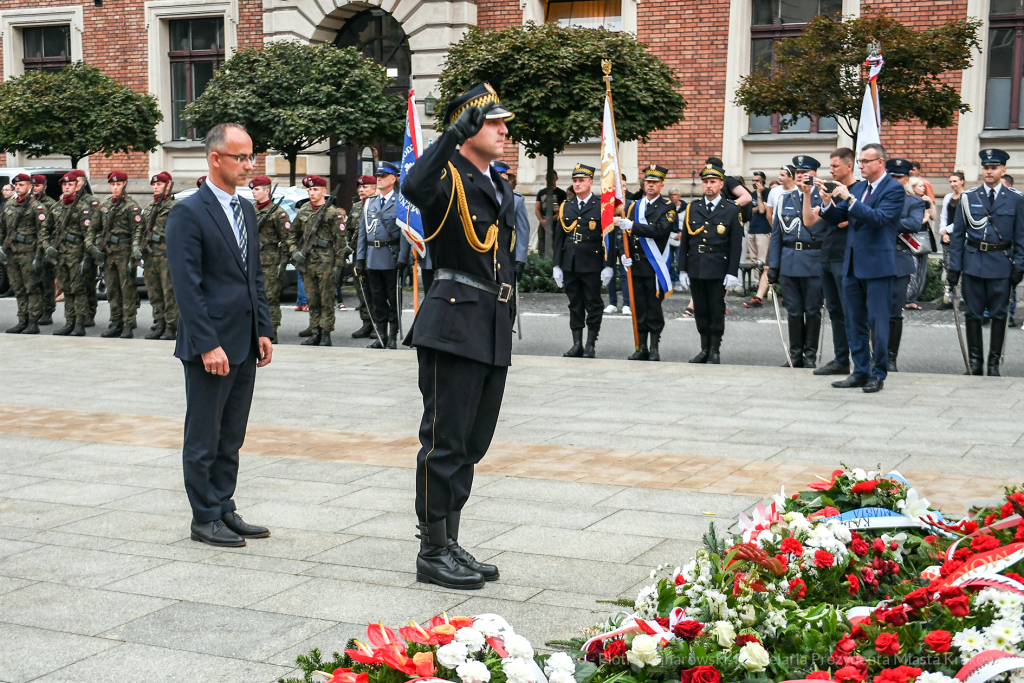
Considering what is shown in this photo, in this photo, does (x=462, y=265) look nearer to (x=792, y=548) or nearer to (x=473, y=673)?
(x=792, y=548)

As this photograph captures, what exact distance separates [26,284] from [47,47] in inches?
600

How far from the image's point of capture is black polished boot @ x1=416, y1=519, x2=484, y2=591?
4590mm

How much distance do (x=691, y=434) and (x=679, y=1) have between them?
15.7m

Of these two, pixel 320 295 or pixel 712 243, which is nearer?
pixel 712 243

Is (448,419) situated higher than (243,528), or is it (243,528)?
(448,419)

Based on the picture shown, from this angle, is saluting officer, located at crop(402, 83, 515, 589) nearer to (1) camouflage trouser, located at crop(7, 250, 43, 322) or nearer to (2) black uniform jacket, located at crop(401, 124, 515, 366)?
(2) black uniform jacket, located at crop(401, 124, 515, 366)

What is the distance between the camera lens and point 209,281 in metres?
5.36

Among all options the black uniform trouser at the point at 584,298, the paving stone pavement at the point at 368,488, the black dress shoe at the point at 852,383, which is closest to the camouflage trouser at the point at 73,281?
the paving stone pavement at the point at 368,488

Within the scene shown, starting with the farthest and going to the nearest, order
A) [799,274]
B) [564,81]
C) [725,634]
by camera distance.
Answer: [564,81] < [799,274] < [725,634]

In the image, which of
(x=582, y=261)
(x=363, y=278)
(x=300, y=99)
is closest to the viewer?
(x=582, y=261)

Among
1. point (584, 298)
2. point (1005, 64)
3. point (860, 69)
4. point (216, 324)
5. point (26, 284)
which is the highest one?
point (1005, 64)

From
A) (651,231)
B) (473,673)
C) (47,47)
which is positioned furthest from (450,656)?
(47,47)

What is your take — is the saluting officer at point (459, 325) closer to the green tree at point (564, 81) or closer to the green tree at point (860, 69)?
the green tree at point (564, 81)

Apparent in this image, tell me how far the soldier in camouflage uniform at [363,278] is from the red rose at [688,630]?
10.5 meters
